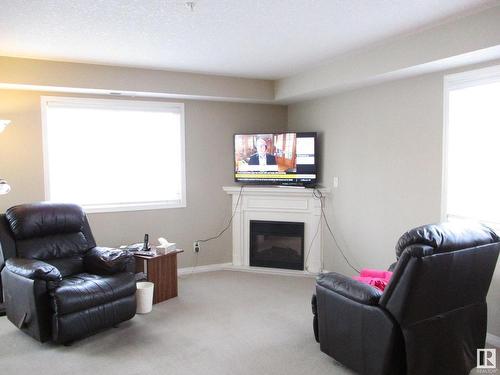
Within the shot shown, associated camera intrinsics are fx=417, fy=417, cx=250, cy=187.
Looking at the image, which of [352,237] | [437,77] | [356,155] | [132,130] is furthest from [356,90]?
[132,130]

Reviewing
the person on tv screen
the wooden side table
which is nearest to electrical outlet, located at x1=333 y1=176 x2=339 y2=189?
the person on tv screen

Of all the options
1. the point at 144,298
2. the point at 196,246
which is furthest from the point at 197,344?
the point at 196,246

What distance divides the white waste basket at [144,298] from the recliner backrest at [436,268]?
225 cm

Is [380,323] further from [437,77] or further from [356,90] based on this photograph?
[356,90]

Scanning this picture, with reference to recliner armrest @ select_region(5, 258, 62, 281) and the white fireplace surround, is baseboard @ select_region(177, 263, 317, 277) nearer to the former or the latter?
the white fireplace surround

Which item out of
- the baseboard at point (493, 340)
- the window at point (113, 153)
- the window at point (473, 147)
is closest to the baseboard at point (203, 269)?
the window at point (113, 153)

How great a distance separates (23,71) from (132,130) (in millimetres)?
1286

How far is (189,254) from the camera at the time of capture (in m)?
5.29

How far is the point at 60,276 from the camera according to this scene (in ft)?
10.7

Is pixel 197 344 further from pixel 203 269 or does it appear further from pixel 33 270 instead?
pixel 203 269

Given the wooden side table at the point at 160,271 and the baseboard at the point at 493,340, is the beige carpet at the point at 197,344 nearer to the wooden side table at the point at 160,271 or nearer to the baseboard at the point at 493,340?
the wooden side table at the point at 160,271

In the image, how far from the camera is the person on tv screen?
17.0ft

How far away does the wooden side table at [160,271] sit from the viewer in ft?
13.7

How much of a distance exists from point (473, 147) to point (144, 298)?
315cm
